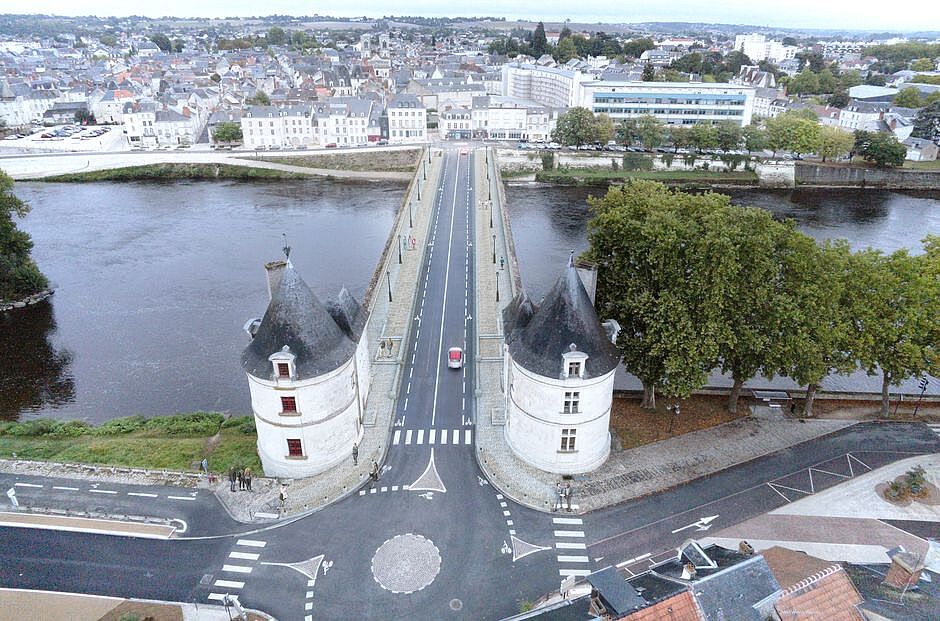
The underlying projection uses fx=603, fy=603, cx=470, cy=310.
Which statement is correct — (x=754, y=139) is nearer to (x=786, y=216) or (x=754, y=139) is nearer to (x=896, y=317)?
(x=786, y=216)

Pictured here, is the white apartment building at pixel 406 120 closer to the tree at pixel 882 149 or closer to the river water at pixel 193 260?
the river water at pixel 193 260

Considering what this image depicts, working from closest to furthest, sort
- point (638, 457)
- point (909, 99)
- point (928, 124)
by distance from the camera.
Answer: point (638, 457) < point (928, 124) < point (909, 99)

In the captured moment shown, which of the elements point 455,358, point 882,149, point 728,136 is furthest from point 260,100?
point 882,149

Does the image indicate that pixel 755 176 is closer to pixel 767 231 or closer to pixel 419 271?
pixel 419 271

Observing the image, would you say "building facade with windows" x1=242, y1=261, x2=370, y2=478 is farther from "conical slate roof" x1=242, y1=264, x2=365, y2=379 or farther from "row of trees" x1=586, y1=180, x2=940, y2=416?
"row of trees" x1=586, y1=180, x2=940, y2=416

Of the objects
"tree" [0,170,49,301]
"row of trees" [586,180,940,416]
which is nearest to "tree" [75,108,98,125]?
"tree" [0,170,49,301]

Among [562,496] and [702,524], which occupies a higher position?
[562,496]
